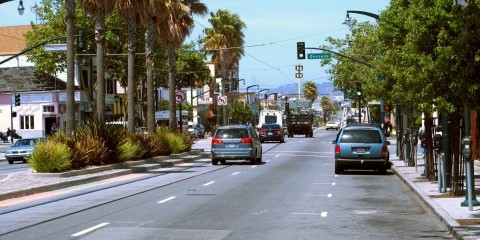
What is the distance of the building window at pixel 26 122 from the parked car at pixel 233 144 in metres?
48.5

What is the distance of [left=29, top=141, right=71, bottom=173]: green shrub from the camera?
89.4 feet

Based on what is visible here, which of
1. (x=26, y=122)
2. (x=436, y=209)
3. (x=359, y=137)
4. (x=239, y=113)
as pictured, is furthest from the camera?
(x=239, y=113)

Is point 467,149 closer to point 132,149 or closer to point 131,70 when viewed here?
point 132,149

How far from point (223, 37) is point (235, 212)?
6273 centimetres

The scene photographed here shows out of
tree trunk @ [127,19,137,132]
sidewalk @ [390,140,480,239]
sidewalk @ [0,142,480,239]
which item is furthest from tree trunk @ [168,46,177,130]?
sidewalk @ [390,140,480,239]

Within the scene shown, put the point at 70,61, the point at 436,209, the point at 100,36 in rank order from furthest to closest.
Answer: the point at 100,36
the point at 70,61
the point at 436,209

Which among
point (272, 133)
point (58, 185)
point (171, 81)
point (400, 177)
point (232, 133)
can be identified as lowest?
point (400, 177)

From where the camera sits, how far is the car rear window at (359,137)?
29.4m

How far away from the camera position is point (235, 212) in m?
16.7

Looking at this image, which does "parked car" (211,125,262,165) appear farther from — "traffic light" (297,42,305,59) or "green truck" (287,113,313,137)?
"green truck" (287,113,313,137)

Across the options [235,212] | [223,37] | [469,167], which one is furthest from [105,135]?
[223,37]

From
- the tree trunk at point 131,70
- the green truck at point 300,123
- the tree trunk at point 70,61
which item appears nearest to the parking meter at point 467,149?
the tree trunk at point 70,61

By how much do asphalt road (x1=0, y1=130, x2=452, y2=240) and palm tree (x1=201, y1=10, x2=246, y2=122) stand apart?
171 ft

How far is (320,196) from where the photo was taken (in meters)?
20.5
